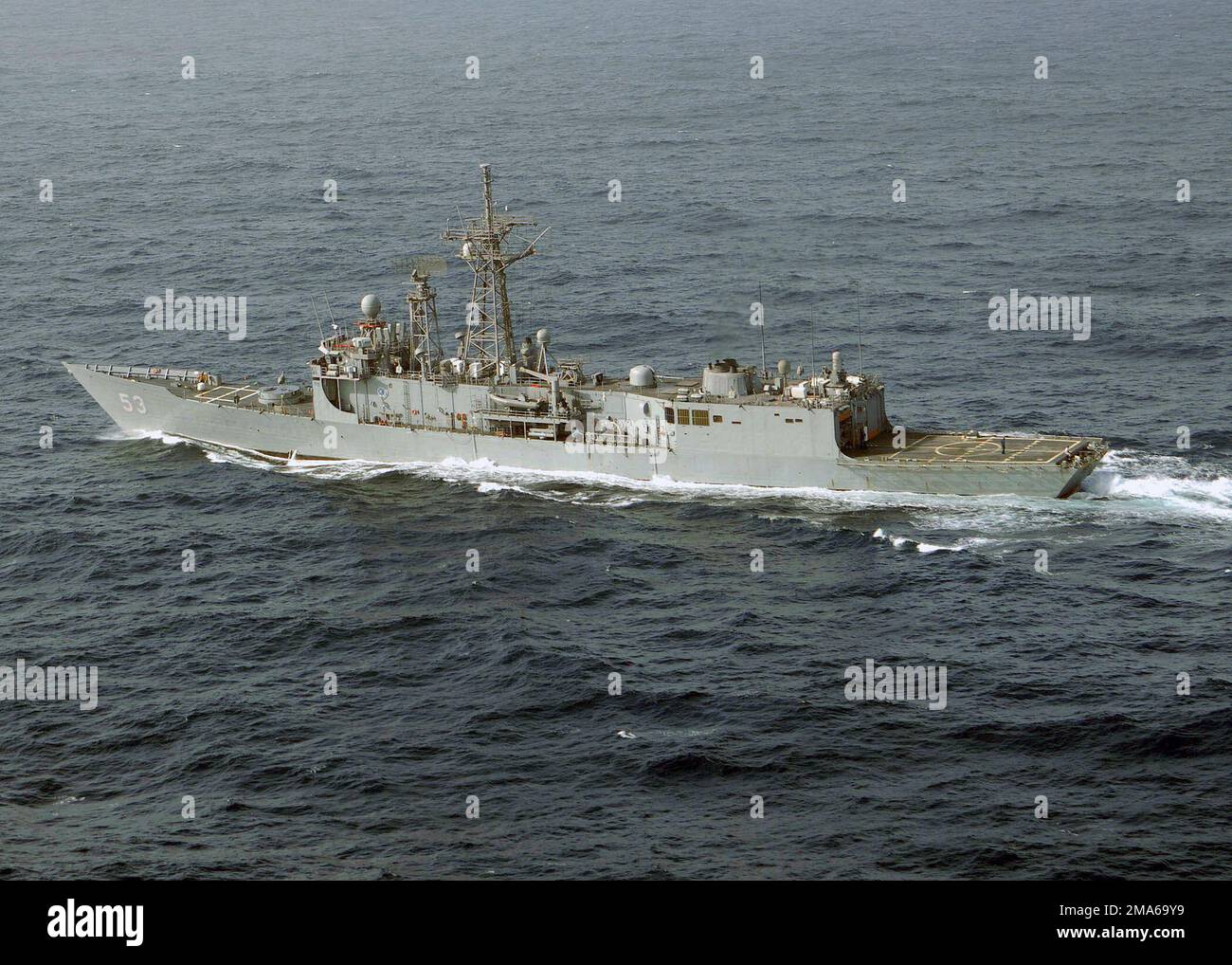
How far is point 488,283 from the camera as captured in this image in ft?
326

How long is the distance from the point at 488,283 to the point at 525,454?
12.1m

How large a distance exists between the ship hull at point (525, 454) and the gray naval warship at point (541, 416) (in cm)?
8

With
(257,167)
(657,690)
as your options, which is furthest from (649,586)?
(257,167)

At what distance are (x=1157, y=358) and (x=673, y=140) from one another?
85.6 m

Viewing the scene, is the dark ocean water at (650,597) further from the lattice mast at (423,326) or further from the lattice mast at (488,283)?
the lattice mast at (423,326)

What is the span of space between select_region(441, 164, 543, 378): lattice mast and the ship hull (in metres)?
5.29

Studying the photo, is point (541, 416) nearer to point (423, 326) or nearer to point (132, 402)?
point (423, 326)

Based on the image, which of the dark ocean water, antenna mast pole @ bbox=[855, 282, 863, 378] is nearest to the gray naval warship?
the dark ocean water

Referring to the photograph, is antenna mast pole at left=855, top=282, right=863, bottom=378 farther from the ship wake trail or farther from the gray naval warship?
the ship wake trail

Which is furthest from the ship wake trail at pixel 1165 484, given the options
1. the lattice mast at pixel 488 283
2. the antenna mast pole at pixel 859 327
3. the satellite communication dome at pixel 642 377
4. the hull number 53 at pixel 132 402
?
the hull number 53 at pixel 132 402

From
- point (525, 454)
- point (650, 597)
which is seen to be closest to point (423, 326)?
point (525, 454)

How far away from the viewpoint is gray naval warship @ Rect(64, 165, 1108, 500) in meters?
88.4

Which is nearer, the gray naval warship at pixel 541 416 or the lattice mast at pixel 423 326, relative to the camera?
the gray naval warship at pixel 541 416

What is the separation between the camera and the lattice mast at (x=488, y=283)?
96.6 m
